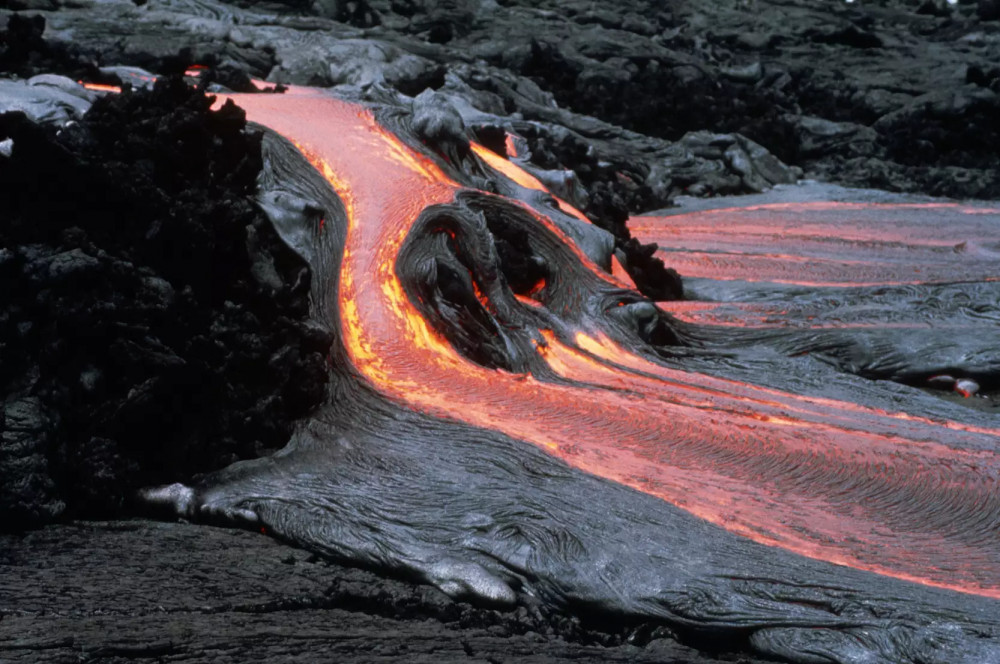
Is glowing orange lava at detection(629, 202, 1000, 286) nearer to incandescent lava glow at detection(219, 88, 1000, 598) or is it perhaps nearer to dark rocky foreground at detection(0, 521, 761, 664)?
incandescent lava glow at detection(219, 88, 1000, 598)

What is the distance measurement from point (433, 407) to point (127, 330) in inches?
52.7

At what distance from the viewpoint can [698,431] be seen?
4508 millimetres

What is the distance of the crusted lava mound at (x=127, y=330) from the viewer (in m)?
3.81

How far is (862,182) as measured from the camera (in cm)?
1395

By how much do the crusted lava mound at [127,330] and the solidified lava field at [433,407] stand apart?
0.01 metres

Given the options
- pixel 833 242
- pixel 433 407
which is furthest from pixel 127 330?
pixel 833 242

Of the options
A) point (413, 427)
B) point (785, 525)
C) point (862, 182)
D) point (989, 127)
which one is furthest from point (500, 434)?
point (989, 127)

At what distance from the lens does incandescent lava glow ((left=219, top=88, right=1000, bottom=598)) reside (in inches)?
145

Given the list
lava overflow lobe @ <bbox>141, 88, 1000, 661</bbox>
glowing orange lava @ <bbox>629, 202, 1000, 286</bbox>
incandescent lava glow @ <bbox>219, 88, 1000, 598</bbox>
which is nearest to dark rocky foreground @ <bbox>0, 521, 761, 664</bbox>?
lava overflow lobe @ <bbox>141, 88, 1000, 661</bbox>

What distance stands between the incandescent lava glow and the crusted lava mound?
489 mm

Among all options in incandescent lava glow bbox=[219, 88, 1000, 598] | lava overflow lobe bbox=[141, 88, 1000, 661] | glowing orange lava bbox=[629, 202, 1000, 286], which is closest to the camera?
lava overflow lobe bbox=[141, 88, 1000, 661]

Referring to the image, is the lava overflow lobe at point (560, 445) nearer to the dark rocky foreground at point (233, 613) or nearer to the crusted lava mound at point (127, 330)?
the dark rocky foreground at point (233, 613)

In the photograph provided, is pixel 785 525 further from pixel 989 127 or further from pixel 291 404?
pixel 989 127

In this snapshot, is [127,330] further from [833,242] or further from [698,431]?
[833,242]
